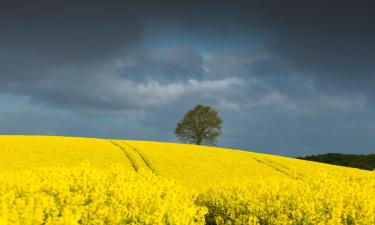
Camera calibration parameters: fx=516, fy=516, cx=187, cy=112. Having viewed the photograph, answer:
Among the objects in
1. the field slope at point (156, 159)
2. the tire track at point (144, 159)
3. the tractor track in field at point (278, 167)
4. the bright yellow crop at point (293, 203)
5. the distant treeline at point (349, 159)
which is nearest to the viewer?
the bright yellow crop at point (293, 203)

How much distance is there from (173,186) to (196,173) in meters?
12.7

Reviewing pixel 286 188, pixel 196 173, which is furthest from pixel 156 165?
pixel 286 188

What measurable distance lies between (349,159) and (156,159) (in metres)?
35.7

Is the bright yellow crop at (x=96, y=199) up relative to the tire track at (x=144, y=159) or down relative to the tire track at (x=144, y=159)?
down

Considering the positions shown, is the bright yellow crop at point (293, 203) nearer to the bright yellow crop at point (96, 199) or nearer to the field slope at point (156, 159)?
the bright yellow crop at point (96, 199)

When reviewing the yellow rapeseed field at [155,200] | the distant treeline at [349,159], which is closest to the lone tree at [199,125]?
the distant treeline at [349,159]

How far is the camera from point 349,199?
12.7 meters

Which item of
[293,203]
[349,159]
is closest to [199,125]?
[349,159]

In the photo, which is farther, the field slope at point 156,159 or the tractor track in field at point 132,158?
the tractor track in field at point 132,158

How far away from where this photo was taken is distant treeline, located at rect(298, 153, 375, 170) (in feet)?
176

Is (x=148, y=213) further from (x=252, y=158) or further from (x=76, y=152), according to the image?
(x=252, y=158)

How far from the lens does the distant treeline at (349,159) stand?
53709 mm

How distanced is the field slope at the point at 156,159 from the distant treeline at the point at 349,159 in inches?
873

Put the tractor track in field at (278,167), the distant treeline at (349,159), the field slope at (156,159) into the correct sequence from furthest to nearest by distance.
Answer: the distant treeline at (349,159), the tractor track in field at (278,167), the field slope at (156,159)
